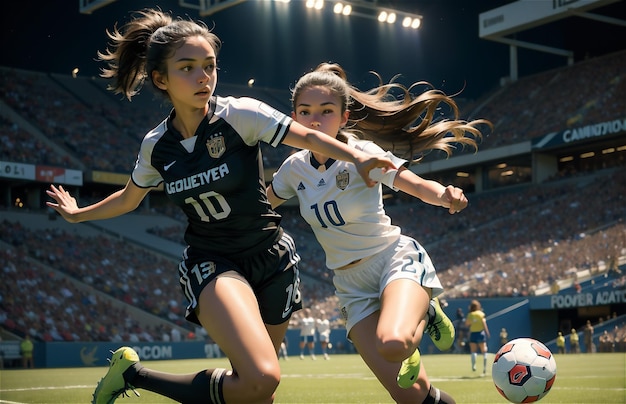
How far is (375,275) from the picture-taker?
5582 millimetres

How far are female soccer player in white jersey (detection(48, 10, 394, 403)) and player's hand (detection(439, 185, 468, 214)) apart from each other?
68 cm

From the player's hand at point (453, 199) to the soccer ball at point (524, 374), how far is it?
107 inches

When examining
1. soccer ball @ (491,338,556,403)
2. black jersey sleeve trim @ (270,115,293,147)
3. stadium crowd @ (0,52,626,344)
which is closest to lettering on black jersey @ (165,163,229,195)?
black jersey sleeve trim @ (270,115,293,147)

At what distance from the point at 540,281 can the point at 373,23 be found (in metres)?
14.0

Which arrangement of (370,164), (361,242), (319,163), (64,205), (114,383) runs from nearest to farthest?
(370,164) < (114,383) < (361,242) < (319,163) < (64,205)

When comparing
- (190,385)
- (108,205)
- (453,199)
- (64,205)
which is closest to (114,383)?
(190,385)

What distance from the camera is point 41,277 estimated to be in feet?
108

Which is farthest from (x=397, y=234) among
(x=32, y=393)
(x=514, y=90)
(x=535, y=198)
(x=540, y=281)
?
(x=514, y=90)

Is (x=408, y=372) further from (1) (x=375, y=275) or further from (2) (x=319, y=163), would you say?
(2) (x=319, y=163)

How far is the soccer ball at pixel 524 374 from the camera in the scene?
685cm

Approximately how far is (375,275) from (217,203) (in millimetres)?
1271

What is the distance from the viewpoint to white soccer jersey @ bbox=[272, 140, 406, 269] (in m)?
5.52

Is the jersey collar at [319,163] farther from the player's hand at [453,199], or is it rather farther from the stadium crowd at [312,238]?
the stadium crowd at [312,238]

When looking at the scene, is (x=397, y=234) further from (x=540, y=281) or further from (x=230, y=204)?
(x=540, y=281)
